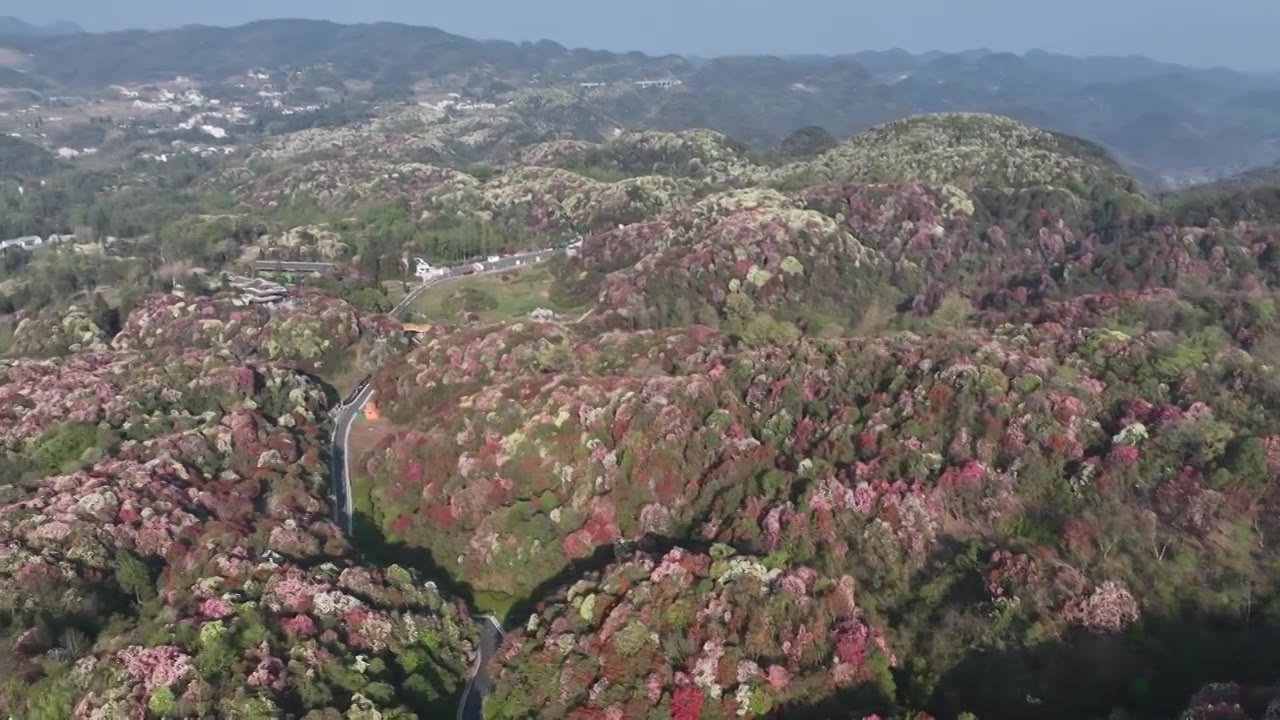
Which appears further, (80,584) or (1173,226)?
(1173,226)

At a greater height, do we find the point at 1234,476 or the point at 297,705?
the point at 1234,476

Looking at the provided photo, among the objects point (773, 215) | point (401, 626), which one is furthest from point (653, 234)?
point (401, 626)

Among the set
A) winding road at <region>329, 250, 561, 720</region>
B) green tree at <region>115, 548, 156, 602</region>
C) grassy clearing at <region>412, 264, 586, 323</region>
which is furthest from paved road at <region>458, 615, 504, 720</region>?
grassy clearing at <region>412, 264, 586, 323</region>

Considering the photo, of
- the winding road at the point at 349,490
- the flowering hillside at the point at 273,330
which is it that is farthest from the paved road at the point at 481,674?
the flowering hillside at the point at 273,330

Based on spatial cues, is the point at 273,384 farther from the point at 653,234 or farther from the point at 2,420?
the point at 653,234

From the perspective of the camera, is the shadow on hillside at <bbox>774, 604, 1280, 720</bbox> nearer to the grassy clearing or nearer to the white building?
the grassy clearing

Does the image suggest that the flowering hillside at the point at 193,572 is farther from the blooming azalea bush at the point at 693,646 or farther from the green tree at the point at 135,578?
the blooming azalea bush at the point at 693,646

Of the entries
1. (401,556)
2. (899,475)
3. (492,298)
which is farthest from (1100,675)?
(492,298)
